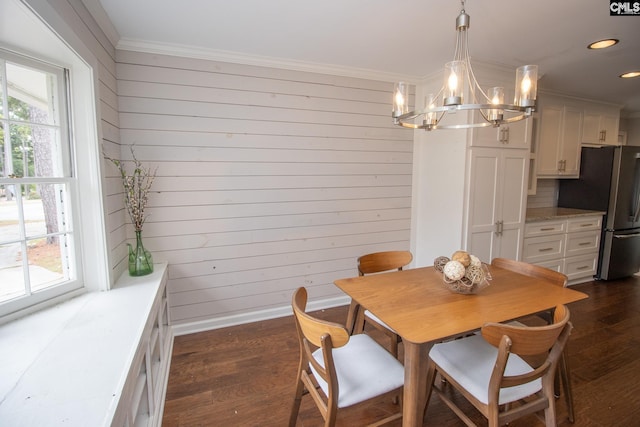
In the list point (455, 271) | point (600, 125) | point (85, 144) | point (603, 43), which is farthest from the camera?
point (600, 125)

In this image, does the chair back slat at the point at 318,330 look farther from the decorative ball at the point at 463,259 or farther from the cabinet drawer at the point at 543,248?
the cabinet drawer at the point at 543,248

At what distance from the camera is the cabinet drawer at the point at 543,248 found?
3.39m

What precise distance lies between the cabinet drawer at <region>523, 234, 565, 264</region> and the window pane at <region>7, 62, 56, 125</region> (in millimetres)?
4188

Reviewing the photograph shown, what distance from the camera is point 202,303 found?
2689 millimetres

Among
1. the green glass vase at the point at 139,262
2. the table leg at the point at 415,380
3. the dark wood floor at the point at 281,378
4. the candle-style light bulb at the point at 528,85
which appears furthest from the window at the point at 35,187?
the candle-style light bulb at the point at 528,85

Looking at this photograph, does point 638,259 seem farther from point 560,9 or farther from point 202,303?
point 202,303

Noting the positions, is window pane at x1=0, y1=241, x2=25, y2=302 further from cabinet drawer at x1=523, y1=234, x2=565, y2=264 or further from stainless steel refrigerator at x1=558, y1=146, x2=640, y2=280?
stainless steel refrigerator at x1=558, y1=146, x2=640, y2=280

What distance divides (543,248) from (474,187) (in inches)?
57.1

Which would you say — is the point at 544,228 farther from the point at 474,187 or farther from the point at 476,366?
the point at 476,366

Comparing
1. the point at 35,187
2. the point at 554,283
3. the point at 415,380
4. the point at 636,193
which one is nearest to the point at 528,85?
the point at 554,283

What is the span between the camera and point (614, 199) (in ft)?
12.2

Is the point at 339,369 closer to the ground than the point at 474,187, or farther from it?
closer to the ground

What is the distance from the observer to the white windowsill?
0.93 m

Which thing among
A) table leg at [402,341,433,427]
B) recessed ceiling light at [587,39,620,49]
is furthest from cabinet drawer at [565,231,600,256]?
table leg at [402,341,433,427]
